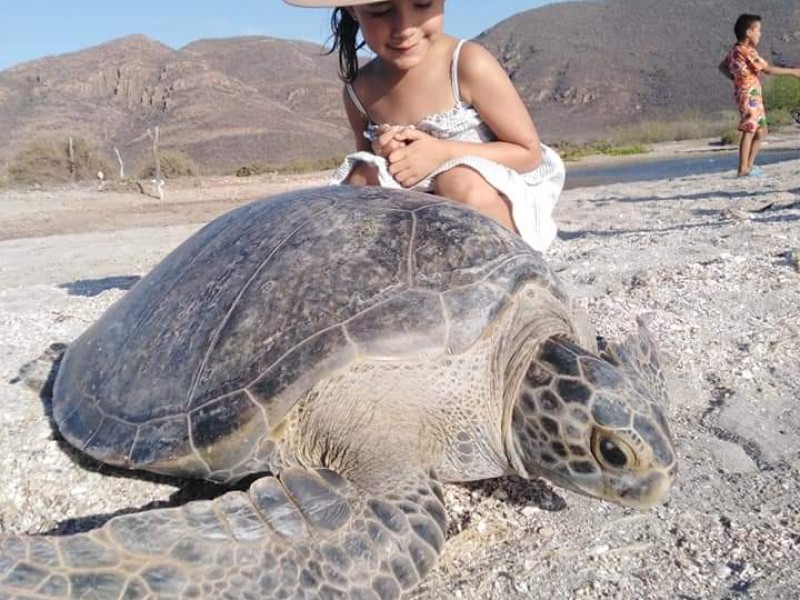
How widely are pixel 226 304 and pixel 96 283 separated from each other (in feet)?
11.2

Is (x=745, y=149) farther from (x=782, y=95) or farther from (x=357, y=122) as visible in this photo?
(x=782, y=95)

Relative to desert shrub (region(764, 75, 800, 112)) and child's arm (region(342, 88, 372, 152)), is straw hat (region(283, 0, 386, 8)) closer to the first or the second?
child's arm (region(342, 88, 372, 152))

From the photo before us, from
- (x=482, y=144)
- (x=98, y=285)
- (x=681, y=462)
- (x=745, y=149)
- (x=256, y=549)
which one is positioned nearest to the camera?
(x=256, y=549)

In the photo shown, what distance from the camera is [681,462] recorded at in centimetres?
175

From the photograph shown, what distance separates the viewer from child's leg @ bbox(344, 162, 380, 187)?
247 cm

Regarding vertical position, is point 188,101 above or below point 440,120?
below

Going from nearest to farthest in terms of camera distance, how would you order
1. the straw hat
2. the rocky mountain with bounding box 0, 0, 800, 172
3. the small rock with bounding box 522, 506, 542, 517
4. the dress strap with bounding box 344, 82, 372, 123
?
the small rock with bounding box 522, 506, 542, 517 < the straw hat < the dress strap with bounding box 344, 82, 372, 123 < the rocky mountain with bounding box 0, 0, 800, 172

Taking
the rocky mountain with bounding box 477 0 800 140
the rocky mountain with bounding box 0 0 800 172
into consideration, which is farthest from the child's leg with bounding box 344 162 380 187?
the rocky mountain with bounding box 477 0 800 140

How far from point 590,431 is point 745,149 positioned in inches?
302

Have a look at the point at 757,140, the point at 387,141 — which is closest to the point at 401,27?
the point at 387,141

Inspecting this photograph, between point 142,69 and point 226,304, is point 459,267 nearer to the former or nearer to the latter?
point 226,304

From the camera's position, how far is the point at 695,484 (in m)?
1.64

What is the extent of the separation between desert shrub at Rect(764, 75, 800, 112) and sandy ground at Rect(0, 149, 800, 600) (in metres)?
29.4

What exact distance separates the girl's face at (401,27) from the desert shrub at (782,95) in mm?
31179
